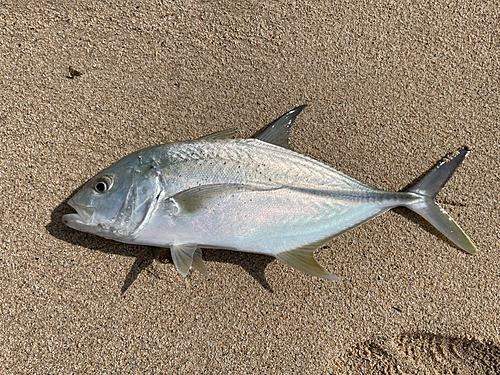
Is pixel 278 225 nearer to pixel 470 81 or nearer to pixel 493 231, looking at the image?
pixel 493 231

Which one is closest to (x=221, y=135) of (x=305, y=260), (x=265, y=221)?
(x=265, y=221)

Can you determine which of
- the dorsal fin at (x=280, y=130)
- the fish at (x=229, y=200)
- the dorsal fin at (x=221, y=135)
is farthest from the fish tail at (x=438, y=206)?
the dorsal fin at (x=221, y=135)

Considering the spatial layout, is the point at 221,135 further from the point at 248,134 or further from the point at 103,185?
the point at 103,185

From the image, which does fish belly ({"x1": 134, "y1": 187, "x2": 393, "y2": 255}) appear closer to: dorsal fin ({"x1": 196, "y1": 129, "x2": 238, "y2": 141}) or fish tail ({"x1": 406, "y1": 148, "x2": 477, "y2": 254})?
fish tail ({"x1": 406, "y1": 148, "x2": 477, "y2": 254})

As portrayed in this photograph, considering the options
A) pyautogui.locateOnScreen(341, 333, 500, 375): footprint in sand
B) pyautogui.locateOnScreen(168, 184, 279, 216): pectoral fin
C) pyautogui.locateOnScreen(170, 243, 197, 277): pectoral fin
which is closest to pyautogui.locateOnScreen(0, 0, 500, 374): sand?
pyautogui.locateOnScreen(341, 333, 500, 375): footprint in sand

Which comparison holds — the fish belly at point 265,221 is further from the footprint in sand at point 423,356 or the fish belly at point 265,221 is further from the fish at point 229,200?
the footprint in sand at point 423,356

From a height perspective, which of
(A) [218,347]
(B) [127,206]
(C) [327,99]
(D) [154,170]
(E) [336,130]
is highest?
(C) [327,99]

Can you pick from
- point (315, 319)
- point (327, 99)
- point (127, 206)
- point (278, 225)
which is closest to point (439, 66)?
point (327, 99)
